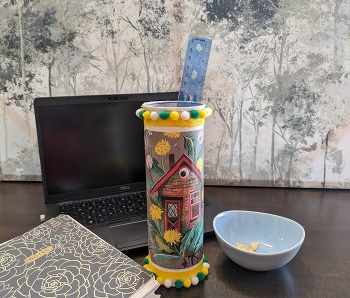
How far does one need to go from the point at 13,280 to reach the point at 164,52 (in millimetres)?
657

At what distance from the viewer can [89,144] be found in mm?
763

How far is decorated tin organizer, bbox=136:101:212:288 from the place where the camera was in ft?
1.49

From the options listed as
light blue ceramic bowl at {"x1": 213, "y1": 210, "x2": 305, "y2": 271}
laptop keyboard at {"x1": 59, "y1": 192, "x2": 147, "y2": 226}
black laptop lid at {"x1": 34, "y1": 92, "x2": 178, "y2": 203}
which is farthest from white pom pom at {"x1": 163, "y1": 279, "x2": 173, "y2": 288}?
black laptop lid at {"x1": 34, "y1": 92, "x2": 178, "y2": 203}

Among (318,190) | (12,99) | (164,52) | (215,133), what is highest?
(164,52)

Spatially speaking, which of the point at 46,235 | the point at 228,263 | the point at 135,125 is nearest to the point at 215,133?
the point at 135,125

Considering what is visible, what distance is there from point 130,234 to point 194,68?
335mm

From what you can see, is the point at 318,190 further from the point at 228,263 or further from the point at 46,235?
the point at 46,235

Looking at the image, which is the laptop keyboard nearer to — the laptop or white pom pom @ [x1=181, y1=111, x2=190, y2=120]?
the laptop

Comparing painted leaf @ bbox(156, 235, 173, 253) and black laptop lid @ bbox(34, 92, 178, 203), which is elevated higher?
black laptop lid @ bbox(34, 92, 178, 203)

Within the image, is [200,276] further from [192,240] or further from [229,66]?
[229,66]

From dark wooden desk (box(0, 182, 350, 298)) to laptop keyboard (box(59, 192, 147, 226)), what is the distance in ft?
0.30

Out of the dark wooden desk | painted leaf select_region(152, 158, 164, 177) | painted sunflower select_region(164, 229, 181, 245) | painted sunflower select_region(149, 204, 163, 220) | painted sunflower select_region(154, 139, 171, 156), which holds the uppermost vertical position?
painted sunflower select_region(154, 139, 171, 156)

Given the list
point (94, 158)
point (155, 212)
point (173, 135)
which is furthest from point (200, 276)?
point (94, 158)

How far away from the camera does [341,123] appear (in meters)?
0.88
